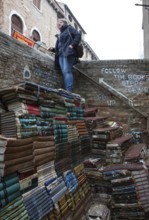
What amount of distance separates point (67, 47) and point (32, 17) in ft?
49.0

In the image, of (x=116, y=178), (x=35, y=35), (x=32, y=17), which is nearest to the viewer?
(x=116, y=178)

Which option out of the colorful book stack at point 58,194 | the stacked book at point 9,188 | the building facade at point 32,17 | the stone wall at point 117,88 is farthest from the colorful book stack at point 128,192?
the building facade at point 32,17

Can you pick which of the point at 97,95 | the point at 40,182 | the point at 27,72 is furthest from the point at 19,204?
the point at 97,95

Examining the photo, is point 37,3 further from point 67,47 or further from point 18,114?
point 18,114

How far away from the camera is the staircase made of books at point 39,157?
2.98m

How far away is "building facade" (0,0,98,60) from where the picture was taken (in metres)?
17.1

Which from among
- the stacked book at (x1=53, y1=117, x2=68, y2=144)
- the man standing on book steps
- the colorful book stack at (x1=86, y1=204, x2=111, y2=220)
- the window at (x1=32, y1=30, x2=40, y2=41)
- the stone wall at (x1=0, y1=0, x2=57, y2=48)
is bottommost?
the colorful book stack at (x1=86, y1=204, x2=111, y2=220)

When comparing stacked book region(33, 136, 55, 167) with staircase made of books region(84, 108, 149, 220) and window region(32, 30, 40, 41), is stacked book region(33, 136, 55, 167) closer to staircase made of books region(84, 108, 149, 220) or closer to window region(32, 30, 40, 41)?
staircase made of books region(84, 108, 149, 220)

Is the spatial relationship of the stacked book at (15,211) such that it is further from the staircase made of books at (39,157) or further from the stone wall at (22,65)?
the stone wall at (22,65)

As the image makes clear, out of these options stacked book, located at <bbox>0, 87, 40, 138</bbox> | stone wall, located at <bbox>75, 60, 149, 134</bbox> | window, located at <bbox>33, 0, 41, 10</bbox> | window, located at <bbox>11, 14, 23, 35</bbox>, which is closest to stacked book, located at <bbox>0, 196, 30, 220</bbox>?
stacked book, located at <bbox>0, 87, 40, 138</bbox>

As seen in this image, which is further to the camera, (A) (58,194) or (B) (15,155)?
(A) (58,194)

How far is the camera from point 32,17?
20.4 metres

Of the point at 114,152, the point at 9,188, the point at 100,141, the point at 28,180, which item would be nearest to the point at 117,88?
the point at 100,141

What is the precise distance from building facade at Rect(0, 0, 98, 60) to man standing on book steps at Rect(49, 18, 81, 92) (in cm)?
796
